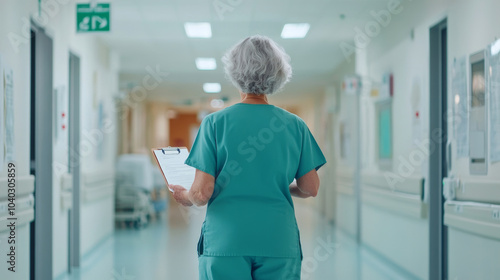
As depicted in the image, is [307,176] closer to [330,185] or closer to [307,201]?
[330,185]

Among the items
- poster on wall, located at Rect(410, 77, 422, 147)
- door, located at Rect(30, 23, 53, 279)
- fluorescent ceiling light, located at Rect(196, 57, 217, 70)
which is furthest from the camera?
fluorescent ceiling light, located at Rect(196, 57, 217, 70)

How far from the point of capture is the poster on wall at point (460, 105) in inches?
149

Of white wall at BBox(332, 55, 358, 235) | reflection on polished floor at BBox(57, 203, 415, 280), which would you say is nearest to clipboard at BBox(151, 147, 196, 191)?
reflection on polished floor at BBox(57, 203, 415, 280)

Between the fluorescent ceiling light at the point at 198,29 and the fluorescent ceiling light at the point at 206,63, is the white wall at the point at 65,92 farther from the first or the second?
the fluorescent ceiling light at the point at 206,63

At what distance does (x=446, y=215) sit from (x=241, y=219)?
110 inches

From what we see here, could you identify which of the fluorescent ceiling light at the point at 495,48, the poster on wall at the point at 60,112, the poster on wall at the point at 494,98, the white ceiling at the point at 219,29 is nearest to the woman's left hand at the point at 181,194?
the poster on wall at the point at 494,98

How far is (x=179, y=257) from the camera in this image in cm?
618

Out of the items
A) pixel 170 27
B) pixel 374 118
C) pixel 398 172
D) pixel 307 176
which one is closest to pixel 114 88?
pixel 170 27

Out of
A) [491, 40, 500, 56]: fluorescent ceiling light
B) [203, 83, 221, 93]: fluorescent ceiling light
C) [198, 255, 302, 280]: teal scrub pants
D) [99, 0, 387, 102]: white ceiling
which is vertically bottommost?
[198, 255, 302, 280]: teal scrub pants

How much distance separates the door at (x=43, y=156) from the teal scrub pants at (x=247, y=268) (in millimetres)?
2953

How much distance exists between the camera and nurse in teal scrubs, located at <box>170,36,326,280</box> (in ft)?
5.60

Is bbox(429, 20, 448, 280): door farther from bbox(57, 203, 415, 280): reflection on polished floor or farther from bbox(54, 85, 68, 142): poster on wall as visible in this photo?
bbox(54, 85, 68, 142): poster on wall

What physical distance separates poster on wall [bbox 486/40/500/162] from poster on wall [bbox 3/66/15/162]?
288cm

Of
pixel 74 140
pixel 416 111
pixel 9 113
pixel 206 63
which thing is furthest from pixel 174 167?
pixel 206 63
